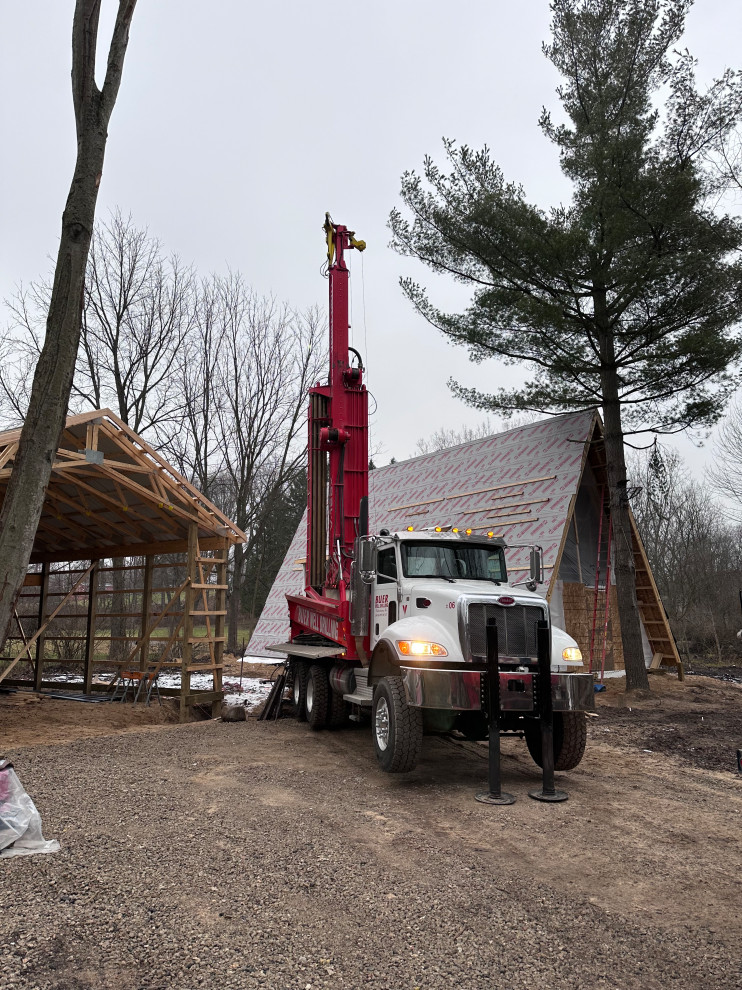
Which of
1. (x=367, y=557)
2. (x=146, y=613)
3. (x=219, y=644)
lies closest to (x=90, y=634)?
(x=146, y=613)

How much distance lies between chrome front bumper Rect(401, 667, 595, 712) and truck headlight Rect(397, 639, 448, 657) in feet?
0.51

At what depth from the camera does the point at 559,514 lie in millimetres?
14219

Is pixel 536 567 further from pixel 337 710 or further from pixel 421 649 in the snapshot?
pixel 337 710

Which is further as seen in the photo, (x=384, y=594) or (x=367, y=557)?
(x=384, y=594)

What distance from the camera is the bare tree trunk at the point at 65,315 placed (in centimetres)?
548

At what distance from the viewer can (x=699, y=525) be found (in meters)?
30.3

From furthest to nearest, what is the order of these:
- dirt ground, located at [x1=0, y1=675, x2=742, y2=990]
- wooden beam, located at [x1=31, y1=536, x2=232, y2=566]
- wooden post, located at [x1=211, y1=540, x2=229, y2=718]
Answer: wooden beam, located at [x1=31, y1=536, x2=232, y2=566] < wooden post, located at [x1=211, y1=540, x2=229, y2=718] < dirt ground, located at [x1=0, y1=675, x2=742, y2=990]

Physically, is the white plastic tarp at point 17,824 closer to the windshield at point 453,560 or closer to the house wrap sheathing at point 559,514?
the windshield at point 453,560

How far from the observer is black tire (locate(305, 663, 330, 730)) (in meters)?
10.3

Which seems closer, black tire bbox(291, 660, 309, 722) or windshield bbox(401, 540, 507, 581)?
windshield bbox(401, 540, 507, 581)

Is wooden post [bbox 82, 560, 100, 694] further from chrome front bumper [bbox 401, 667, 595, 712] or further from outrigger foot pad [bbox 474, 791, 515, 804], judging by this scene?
outrigger foot pad [bbox 474, 791, 515, 804]

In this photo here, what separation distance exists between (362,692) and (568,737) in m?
2.55

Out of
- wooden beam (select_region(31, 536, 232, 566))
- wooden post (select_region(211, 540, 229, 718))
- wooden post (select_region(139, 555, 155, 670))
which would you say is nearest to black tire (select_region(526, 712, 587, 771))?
wooden post (select_region(211, 540, 229, 718))

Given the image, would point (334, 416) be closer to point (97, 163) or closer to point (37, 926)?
point (97, 163)
